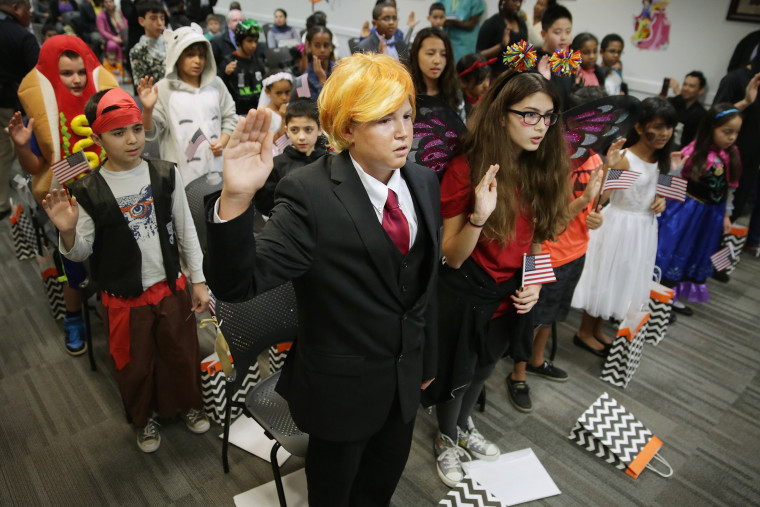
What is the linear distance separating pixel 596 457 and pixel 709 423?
0.78 m

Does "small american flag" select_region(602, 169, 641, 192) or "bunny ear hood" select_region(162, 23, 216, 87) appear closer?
"small american flag" select_region(602, 169, 641, 192)

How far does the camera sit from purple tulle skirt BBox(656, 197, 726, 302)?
139 inches

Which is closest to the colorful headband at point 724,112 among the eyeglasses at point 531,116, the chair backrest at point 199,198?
the eyeglasses at point 531,116

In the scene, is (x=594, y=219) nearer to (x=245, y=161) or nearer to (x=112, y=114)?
(x=245, y=161)

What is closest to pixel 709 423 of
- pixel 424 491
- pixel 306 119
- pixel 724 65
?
pixel 424 491

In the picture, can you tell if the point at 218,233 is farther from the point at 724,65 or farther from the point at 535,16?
the point at 724,65

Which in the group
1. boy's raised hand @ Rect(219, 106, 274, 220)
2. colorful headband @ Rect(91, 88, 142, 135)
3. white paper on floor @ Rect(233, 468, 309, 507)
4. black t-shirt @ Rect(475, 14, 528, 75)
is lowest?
white paper on floor @ Rect(233, 468, 309, 507)

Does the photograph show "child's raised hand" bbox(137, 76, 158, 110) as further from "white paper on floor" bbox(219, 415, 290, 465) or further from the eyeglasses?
the eyeglasses

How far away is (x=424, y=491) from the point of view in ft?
7.16

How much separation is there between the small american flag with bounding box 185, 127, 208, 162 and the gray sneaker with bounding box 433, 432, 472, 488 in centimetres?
204

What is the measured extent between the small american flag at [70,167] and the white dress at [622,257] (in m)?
2.72

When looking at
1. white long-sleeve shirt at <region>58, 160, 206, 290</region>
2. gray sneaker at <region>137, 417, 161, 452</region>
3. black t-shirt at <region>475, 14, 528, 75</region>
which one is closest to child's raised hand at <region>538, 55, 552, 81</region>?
white long-sleeve shirt at <region>58, 160, 206, 290</region>

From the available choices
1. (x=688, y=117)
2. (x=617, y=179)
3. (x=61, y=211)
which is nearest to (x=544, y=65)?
(x=617, y=179)

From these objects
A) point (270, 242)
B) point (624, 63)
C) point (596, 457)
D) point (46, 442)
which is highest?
point (624, 63)
